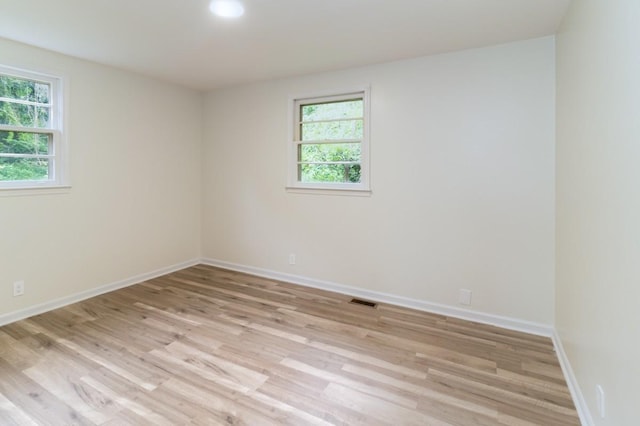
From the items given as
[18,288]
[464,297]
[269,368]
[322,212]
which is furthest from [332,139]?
[18,288]

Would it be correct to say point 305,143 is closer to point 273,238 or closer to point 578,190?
point 273,238

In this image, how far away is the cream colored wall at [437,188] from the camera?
2785mm

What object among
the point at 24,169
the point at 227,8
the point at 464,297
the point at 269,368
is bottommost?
the point at 269,368

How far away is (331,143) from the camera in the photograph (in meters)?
3.79

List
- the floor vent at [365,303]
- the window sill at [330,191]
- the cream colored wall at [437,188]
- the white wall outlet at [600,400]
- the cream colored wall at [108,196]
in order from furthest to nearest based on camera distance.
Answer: the window sill at [330,191] → the floor vent at [365,303] → the cream colored wall at [108,196] → the cream colored wall at [437,188] → the white wall outlet at [600,400]

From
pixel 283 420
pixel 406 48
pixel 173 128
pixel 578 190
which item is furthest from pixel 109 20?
pixel 578 190

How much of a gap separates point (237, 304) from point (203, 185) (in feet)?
6.83

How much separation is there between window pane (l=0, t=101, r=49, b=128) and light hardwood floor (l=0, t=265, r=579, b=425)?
178 centimetres

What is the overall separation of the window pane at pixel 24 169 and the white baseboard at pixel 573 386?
14.9ft

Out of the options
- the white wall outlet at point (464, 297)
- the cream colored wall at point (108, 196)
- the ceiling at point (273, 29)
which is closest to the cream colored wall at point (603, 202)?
the ceiling at point (273, 29)

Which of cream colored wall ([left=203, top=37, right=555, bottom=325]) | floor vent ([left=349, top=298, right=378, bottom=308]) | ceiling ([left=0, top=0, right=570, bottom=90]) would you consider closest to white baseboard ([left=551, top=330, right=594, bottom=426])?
cream colored wall ([left=203, top=37, right=555, bottom=325])

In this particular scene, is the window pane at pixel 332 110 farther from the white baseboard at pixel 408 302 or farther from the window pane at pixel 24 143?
the window pane at pixel 24 143

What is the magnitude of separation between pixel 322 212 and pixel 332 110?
117 centimetres

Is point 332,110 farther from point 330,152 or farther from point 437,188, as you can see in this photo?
point 437,188
